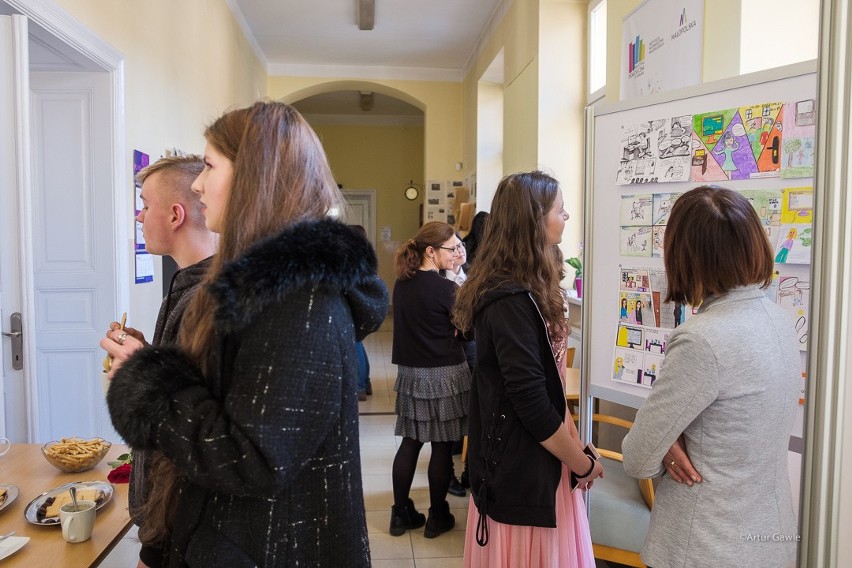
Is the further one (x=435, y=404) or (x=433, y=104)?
(x=433, y=104)

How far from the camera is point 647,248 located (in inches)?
75.6

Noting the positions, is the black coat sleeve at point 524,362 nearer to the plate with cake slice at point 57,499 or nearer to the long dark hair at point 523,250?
the long dark hair at point 523,250

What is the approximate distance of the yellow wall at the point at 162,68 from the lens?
3420mm

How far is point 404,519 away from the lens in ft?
10.4

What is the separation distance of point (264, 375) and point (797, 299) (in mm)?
1379

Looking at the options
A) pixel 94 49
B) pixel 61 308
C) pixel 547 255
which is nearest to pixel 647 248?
pixel 547 255

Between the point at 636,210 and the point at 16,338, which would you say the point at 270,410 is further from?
the point at 16,338

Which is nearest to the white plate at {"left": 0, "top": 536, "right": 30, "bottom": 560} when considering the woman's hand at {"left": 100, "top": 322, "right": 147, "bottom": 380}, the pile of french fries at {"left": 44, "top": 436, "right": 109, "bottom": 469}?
the pile of french fries at {"left": 44, "top": 436, "right": 109, "bottom": 469}

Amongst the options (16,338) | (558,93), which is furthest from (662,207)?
(558,93)

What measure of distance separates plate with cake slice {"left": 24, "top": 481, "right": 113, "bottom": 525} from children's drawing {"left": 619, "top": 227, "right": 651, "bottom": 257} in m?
1.64

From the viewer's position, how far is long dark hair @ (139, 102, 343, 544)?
101cm

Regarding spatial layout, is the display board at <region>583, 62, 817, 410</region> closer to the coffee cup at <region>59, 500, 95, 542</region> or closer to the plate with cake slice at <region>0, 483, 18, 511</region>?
the coffee cup at <region>59, 500, 95, 542</region>

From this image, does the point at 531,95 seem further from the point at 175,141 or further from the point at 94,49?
the point at 94,49

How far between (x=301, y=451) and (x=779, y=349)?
956 millimetres
